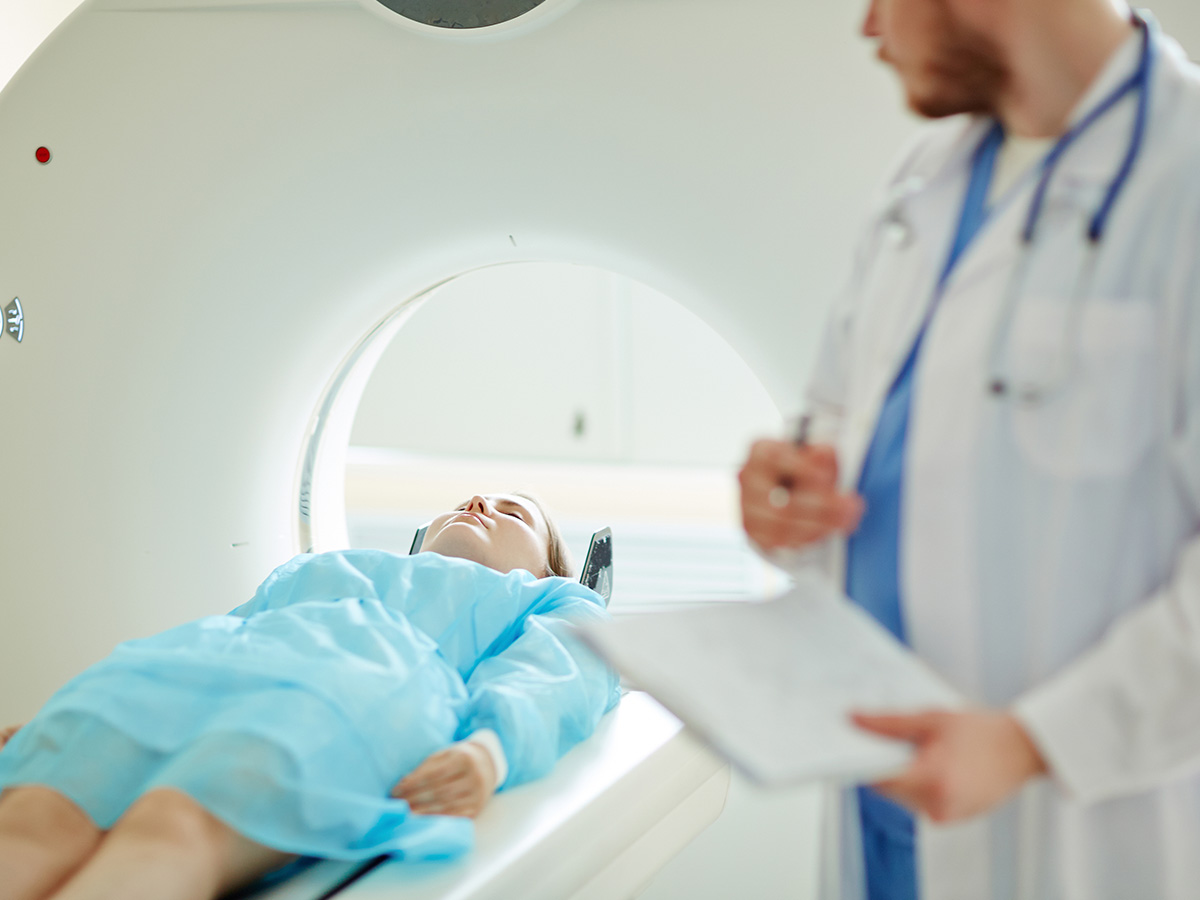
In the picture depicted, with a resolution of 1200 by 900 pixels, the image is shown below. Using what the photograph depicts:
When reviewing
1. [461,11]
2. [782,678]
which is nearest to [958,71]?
[782,678]

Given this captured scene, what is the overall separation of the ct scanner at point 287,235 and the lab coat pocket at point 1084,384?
813 mm

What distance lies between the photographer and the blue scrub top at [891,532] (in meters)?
0.78

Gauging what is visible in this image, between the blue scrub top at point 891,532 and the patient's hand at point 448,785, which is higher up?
the blue scrub top at point 891,532

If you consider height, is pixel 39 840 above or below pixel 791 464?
below

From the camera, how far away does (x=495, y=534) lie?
190 centimetres

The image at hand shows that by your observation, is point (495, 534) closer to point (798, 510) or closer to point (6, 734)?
point (6, 734)

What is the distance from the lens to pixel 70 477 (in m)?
1.86

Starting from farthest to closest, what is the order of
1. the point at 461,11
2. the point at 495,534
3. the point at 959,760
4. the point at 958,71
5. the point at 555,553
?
the point at 555,553 < the point at 495,534 < the point at 461,11 < the point at 958,71 < the point at 959,760

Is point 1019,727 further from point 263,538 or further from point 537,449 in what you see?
point 537,449

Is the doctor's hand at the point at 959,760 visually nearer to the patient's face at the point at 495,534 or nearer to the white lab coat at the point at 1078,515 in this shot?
the white lab coat at the point at 1078,515

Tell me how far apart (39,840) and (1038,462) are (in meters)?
1.03

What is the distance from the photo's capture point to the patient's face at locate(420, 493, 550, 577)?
6.00 ft

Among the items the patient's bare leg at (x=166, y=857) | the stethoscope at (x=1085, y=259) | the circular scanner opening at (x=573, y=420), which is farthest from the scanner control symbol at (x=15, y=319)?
the circular scanner opening at (x=573, y=420)

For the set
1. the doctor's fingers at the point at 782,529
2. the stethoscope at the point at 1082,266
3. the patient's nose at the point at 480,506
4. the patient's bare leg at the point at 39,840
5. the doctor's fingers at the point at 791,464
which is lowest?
the patient's bare leg at the point at 39,840
